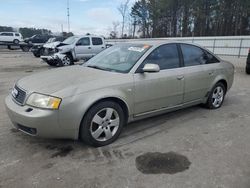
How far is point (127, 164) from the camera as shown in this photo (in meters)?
2.89

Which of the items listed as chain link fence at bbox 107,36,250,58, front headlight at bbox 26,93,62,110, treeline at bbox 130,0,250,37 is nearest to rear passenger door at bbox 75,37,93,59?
chain link fence at bbox 107,36,250,58

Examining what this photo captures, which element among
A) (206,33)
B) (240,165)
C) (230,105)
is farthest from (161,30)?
(240,165)

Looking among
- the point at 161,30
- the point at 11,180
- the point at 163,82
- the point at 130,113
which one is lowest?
the point at 11,180

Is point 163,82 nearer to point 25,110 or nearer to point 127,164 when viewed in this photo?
point 127,164

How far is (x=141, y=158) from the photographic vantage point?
9.99 ft

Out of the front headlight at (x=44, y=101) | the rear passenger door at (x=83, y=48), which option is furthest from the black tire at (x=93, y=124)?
the rear passenger door at (x=83, y=48)

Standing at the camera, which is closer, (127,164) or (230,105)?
(127,164)

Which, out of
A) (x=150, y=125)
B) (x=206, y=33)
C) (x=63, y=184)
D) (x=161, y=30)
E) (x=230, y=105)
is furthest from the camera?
(x=161, y=30)

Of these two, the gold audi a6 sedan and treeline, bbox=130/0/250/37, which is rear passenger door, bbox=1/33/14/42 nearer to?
treeline, bbox=130/0/250/37

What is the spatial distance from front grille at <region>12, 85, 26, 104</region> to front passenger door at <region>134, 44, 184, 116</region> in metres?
1.59

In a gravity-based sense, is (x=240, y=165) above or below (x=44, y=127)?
below

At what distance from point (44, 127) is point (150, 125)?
6.42 ft

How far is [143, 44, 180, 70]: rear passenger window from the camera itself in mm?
3860

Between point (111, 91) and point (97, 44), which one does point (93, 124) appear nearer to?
point (111, 91)
